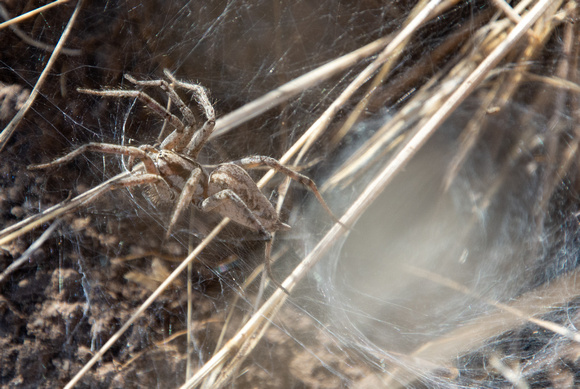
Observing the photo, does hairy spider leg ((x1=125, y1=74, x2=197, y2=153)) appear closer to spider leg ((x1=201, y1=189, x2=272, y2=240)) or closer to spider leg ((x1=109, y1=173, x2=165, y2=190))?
spider leg ((x1=109, y1=173, x2=165, y2=190))

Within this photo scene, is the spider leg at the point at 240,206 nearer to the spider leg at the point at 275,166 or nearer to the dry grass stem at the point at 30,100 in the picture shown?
the spider leg at the point at 275,166

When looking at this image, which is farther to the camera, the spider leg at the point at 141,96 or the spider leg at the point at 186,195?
the spider leg at the point at 141,96

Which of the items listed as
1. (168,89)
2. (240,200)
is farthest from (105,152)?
(240,200)

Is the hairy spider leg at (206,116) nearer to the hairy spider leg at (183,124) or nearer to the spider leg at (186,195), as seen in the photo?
the hairy spider leg at (183,124)

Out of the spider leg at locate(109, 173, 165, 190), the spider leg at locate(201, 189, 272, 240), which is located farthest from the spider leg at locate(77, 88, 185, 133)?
the spider leg at locate(201, 189, 272, 240)

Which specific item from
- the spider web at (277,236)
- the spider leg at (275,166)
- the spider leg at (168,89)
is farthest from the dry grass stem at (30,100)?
the spider leg at (275,166)

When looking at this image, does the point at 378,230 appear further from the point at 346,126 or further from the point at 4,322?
the point at 4,322

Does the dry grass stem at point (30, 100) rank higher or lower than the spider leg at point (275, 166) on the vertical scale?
higher
